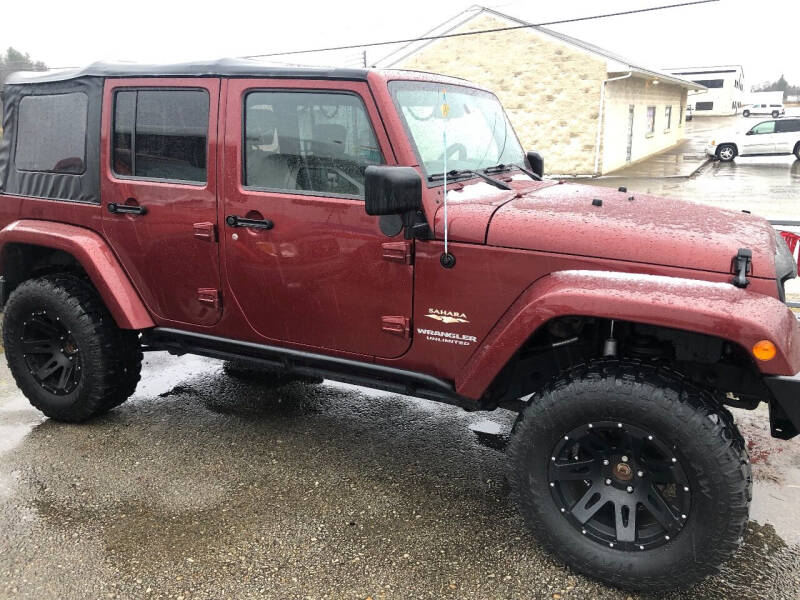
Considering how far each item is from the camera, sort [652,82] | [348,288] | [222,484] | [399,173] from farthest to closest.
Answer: [652,82], [222,484], [348,288], [399,173]

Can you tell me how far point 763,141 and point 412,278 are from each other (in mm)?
24785

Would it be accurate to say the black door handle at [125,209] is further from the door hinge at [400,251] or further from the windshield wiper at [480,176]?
the windshield wiper at [480,176]

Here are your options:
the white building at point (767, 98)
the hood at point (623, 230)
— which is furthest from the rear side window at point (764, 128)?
the white building at point (767, 98)

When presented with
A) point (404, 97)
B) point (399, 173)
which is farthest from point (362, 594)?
point (404, 97)

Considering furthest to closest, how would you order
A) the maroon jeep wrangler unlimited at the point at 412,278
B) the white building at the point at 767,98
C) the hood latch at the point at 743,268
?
the white building at the point at 767,98
the maroon jeep wrangler unlimited at the point at 412,278
the hood latch at the point at 743,268

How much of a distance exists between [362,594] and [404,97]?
2.14m

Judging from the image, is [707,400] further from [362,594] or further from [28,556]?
[28,556]

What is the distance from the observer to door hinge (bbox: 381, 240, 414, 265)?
2793 millimetres

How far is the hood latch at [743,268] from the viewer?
2.25 metres

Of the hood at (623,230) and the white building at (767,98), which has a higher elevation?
the white building at (767,98)

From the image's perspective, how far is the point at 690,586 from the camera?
242cm

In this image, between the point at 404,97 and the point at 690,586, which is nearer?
the point at 690,586

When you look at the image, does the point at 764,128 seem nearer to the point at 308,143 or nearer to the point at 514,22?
the point at 514,22

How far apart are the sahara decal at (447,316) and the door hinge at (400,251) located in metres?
0.24
